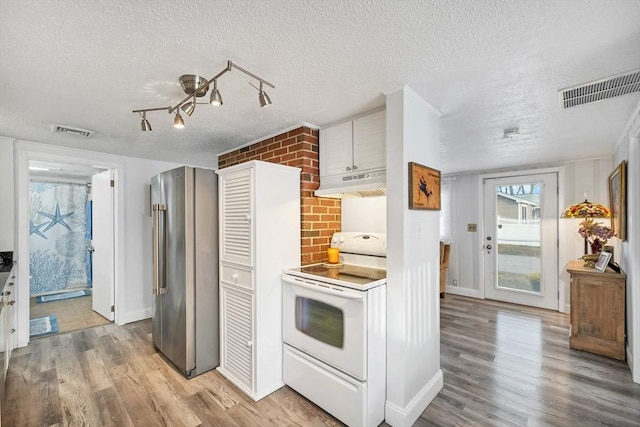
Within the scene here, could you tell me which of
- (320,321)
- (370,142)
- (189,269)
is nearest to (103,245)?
(189,269)

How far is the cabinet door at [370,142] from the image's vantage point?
2.17 meters

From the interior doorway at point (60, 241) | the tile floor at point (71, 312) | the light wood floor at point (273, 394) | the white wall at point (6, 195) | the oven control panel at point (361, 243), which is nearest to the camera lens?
the light wood floor at point (273, 394)

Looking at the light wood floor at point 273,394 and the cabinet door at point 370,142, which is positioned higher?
the cabinet door at point 370,142

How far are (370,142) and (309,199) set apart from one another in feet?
2.37

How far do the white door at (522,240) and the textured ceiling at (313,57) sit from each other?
2011 mm

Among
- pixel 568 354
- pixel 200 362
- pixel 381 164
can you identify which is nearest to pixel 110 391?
pixel 200 362

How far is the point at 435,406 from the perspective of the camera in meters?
2.08

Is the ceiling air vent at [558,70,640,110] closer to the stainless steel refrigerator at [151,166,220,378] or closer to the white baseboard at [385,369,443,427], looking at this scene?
the white baseboard at [385,369,443,427]

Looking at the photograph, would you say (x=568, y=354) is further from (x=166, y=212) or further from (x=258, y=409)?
(x=166, y=212)

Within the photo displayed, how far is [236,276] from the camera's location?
236 cm

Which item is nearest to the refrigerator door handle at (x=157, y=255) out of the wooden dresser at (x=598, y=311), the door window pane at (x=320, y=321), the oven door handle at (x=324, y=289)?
the oven door handle at (x=324, y=289)

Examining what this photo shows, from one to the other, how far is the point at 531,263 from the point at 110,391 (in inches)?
216

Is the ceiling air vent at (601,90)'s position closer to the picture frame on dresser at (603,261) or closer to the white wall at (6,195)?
the picture frame on dresser at (603,261)

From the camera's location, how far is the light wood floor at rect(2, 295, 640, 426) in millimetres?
1952
